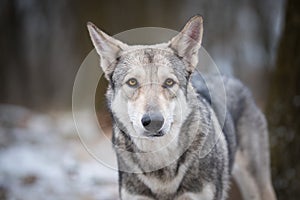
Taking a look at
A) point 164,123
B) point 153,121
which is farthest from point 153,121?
point 164,123

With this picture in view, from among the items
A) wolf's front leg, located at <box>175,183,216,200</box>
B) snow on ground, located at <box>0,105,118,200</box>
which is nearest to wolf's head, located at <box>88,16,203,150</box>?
wolf's front leg, located at <box>175,183,216,200</box>

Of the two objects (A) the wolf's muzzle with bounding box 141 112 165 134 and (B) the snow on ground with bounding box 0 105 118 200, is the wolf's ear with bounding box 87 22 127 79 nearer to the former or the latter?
(A) the wolf's muzzle with bounding box 141 112 165 134

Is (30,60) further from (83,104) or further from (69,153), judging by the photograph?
(69,153)

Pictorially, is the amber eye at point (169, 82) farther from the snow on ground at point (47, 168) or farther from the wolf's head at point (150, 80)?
the snow on ground at point (47, 168)

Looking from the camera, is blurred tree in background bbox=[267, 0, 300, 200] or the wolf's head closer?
the wolf's head

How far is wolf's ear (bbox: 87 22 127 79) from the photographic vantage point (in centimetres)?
426

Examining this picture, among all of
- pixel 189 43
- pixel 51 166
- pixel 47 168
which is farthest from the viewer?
pixel 51 166

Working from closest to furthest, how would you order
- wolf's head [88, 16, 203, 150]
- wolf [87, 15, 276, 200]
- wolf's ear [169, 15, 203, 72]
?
wolf's head [88, 16, 203, 150], wolf [87, 15, 276, 200], wolf's ear [169, 15, 203, 72]

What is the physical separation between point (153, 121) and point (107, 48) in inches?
37.9

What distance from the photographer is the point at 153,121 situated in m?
3.71

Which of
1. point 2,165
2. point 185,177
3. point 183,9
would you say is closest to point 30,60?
point 183,9

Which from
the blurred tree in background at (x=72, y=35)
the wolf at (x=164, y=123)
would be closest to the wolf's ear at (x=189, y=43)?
the wolf at (x=164, y=123)

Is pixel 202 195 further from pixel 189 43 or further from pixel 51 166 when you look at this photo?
pixel 51 166

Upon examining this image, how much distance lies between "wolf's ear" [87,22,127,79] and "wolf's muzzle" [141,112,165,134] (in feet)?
2.69
